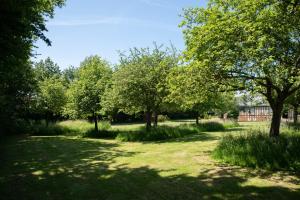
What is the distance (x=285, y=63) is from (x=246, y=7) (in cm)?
226

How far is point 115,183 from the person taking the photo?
802cm

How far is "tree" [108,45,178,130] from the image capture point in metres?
19.0

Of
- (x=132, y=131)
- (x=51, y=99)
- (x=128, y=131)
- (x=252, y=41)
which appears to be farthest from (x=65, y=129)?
(x=252, y=41)

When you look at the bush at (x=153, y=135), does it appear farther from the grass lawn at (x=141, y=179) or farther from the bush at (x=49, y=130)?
the bush at (x=49, y=130)

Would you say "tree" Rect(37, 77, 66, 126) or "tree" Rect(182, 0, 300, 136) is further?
"tree" Rect(37, 77, 66, 126)

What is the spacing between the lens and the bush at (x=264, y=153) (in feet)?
29.8

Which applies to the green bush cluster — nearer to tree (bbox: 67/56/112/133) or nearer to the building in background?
tree (bbox: 67/56/112/133)

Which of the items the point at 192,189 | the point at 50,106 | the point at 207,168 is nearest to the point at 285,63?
the point at 207,168

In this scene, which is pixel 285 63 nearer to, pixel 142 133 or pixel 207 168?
pixel 207 168

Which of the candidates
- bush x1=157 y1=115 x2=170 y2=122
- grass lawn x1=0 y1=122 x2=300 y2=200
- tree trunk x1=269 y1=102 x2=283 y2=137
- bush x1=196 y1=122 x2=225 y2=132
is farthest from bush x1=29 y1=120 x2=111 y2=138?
bush x1=157 y1=115 x2=170 y2=122

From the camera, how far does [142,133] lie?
2000 cm

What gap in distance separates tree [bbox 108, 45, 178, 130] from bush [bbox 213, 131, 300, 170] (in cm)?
879

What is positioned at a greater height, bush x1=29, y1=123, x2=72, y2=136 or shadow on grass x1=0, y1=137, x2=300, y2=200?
bush x1=29, y1=123, x2=72, y2=136

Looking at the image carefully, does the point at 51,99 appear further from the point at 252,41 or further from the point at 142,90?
the point at 252,41
